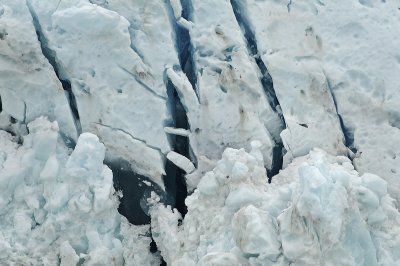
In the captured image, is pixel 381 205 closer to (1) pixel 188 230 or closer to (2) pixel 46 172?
(1) pixel 188 230

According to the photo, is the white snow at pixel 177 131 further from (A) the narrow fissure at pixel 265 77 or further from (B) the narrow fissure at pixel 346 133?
(B) the narrow fissure at pixel 346 133

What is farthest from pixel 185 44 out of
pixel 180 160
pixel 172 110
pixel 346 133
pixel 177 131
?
pixel 346 133

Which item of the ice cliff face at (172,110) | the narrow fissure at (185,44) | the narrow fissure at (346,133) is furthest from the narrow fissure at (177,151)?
the narrow fissure at (346,133)

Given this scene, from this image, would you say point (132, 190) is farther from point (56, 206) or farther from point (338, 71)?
point (338, 71)

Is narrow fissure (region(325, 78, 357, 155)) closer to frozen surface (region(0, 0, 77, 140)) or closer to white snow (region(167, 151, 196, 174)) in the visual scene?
white snow (region(167, 151, 196, 174))

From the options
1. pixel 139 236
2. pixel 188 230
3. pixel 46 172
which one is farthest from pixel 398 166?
pixel 46 172

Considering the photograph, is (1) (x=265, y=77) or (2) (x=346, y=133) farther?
(1) (x=265, y=77)
